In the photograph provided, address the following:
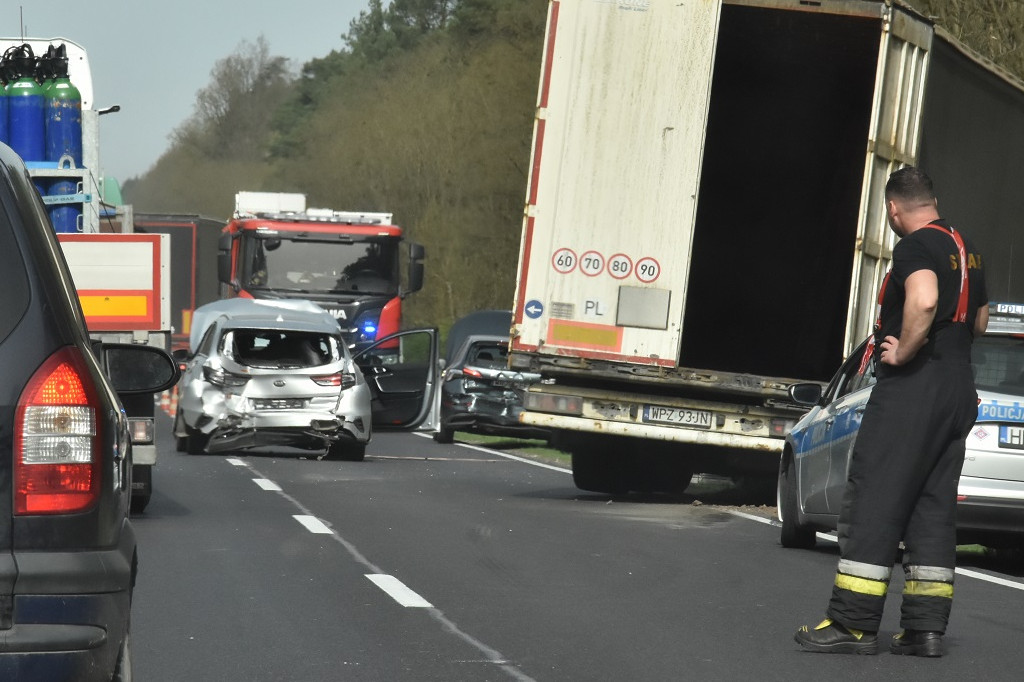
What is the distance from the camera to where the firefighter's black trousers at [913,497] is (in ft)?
24.0

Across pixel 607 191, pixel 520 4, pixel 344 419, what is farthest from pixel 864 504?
pixel 520 4

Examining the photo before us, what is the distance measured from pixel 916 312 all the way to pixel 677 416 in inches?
283

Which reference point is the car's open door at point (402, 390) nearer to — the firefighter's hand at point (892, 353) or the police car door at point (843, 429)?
the police car door at point (843, 429)

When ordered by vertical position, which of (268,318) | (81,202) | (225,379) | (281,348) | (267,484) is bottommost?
(267,484)

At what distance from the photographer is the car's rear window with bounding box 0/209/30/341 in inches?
153

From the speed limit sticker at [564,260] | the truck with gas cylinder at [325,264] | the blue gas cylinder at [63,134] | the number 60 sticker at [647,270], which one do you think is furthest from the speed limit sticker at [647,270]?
the truck with gas cylinder at [325,264]

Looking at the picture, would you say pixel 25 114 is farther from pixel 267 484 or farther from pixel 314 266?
pixel 314 266

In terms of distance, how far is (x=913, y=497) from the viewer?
738 cm

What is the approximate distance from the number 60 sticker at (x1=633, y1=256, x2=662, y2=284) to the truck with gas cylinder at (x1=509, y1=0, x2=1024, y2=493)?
16 mm

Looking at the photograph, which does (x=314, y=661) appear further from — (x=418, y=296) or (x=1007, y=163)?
(x=418, y=296)

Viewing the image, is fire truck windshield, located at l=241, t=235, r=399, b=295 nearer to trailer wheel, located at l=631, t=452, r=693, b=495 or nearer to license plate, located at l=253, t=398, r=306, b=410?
license plate, located at l=253, t=398, r=306, b=410

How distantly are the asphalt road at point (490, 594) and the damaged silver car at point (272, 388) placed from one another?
3684 millimetres

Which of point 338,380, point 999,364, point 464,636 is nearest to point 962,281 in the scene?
point 464,636

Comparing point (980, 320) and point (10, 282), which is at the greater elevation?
point (10, 282)
